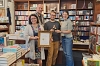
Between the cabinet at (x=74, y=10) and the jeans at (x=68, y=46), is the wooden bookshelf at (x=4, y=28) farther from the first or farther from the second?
the jeans at (x=68, y=46)

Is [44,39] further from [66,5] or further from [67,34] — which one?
[66,5]

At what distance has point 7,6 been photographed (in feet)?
21.6

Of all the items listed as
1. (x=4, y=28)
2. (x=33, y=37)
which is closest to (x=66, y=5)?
(x=4, y=28)

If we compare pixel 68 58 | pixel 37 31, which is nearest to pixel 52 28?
pixel 37 31

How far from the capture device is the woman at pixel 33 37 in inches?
109

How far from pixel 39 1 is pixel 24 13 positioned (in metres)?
0.98

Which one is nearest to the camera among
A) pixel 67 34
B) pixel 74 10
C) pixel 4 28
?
pixel 67 34

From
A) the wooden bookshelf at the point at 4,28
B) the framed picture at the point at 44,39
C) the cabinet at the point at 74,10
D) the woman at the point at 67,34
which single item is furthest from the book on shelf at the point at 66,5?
the framed picture at the point at 44,39

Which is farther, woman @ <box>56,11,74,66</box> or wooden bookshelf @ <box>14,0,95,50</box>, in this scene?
wooden bookshelf @ <box>14,0,95,50</box>

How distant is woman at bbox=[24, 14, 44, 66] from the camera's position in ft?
9.08

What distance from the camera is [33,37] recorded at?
273 centimetres

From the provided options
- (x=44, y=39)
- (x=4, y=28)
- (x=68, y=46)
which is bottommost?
(x=68, y=46)

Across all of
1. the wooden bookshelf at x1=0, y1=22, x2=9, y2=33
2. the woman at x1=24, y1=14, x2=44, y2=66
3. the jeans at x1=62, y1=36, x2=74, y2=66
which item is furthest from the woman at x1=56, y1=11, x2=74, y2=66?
the wooden bookshelf at x1=0, y1=22, x2=9, y2=33

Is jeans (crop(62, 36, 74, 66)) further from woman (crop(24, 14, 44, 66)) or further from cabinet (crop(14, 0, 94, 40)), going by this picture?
cabinet (crop(14, 0, 94, 40))
